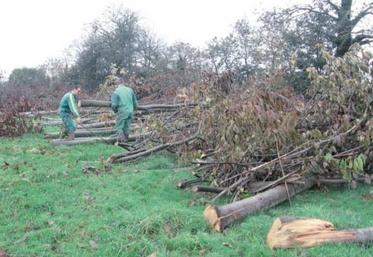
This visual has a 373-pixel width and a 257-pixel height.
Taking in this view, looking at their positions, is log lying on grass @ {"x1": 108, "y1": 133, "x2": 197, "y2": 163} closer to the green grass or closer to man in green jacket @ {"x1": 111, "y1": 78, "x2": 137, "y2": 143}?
the green grass

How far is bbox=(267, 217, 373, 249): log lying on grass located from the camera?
14.8 feet

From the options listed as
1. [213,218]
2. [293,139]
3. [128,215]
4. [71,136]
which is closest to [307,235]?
[213,218]

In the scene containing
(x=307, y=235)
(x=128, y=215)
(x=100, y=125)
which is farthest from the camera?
(x=100, y=125)

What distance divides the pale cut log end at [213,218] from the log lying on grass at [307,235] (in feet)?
2.06

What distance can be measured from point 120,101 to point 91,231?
6026 mm

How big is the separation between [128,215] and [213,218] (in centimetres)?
106

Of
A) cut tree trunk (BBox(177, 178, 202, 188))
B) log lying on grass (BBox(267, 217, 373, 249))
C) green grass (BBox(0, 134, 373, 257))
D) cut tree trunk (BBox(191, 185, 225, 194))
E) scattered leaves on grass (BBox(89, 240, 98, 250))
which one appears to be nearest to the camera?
log lying on grass (BBox(267, 217, 373, 249))

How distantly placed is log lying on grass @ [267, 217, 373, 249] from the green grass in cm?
8

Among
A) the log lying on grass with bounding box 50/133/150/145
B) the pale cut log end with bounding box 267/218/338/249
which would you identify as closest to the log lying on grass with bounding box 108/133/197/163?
the log lying on grass with bounding box 50/133/150/145

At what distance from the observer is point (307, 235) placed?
4.58 meters

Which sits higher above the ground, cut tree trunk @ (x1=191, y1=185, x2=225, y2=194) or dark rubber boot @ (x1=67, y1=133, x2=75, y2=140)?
dark rubber boot @ (x1=67, y1=133, x2=75, y2=140)

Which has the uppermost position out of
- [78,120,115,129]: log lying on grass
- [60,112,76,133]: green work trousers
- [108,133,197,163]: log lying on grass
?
[60,112,76,133]: green work trousers

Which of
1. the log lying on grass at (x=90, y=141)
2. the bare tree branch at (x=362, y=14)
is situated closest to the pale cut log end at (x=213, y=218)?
the log lying on grass at (x=90, y=141)

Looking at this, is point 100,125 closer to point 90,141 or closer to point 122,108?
point 90,141
